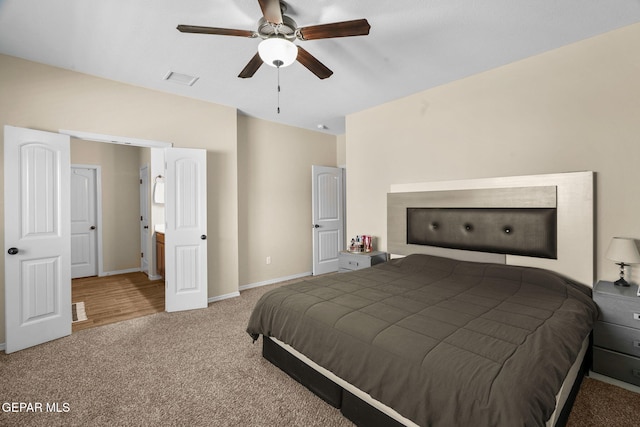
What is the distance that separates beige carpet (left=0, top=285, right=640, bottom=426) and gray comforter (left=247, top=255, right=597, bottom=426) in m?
0.36

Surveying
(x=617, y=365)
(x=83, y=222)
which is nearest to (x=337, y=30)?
(x=617, y=365)

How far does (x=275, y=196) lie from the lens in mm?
5074

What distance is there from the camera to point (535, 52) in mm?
2738

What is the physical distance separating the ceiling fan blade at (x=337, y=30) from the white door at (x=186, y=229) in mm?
2310

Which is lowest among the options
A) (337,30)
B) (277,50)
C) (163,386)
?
(163,386)

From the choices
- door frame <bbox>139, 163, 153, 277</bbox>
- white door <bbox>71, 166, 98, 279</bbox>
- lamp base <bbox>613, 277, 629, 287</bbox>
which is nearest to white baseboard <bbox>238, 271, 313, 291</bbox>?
door frame <bbox>139, 163, 153, 277</bbox>

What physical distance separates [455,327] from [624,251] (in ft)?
5.19

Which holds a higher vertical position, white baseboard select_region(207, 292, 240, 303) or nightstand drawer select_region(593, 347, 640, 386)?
nightstand drawer select_region(593, 347, 640, 386)

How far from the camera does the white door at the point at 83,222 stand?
5.20 m

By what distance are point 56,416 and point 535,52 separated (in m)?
4.58

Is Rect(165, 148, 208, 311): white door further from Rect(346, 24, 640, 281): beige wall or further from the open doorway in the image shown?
Rect(346, 24, 640, 281): beige wall

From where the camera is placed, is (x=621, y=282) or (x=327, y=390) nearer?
(x=327, y=390)

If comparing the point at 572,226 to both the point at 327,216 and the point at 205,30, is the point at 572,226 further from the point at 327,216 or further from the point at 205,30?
the point at 327,216

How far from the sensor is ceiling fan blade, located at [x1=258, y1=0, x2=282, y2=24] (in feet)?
5.63
